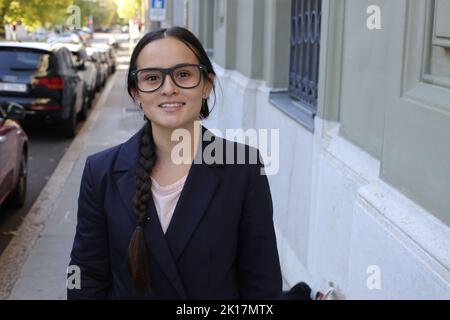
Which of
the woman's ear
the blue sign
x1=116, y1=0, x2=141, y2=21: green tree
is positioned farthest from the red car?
x1=116, y1=0, x2=141, y2=21: green tree

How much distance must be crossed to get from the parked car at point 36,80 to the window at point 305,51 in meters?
6.68

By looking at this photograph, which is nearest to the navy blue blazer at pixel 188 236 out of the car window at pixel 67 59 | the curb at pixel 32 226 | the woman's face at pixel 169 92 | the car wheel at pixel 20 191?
the woman's face at pixel 169 92

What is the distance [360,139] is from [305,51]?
2091 millimetres

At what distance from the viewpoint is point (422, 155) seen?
294 centimetres

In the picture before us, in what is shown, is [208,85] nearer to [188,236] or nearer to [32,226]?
[188,236]

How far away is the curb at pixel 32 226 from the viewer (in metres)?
5.78

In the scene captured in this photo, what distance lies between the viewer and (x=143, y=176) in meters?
2.17

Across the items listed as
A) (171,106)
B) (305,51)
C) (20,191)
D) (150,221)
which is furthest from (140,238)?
(20,191)

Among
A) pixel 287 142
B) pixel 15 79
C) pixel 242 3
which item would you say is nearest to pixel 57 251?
pixel 287 142

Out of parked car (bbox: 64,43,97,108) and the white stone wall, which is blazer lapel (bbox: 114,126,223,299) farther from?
parked car (bbox: 64,43,97,108)

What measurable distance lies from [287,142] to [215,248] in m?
3.65

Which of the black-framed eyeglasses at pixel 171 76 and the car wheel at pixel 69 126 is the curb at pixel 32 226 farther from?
the black-framed eyeglasses at pixel 171 76

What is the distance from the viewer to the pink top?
2168mm

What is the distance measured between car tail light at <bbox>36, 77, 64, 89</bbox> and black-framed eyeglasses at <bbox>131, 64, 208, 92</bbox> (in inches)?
405
